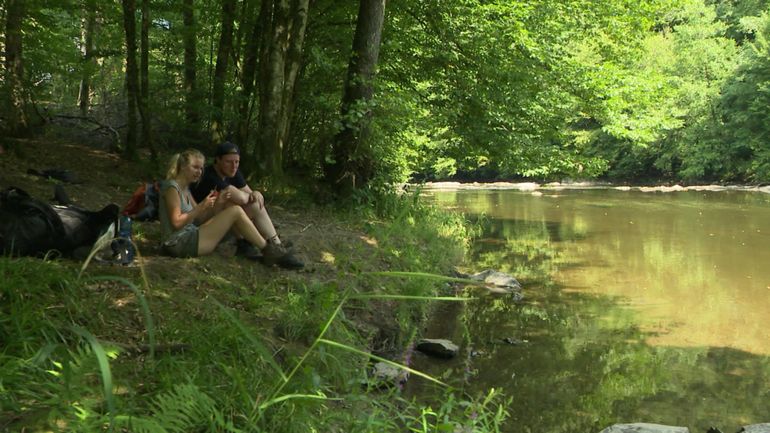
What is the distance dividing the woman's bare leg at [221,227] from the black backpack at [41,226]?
73cm

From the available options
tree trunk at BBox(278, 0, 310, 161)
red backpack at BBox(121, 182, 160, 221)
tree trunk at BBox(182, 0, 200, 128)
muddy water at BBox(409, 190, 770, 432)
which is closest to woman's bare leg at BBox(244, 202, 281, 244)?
red backpack at BBox(121, 182, 160, 221)

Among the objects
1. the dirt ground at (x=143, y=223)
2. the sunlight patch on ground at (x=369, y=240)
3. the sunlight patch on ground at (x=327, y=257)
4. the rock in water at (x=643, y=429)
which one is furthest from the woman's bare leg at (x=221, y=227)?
the rock in water at (x=643, y=429)

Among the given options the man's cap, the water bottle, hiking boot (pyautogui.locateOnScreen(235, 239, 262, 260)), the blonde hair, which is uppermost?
the man's cap

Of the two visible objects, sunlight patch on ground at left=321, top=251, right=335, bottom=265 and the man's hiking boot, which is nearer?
the man's hiking boot

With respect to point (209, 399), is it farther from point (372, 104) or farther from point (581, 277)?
point (581, 277)

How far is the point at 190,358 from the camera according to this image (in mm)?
2961

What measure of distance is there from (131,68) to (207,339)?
7.08 m

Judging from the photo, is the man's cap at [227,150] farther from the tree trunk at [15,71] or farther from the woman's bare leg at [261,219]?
the tree trunk at [15,71]

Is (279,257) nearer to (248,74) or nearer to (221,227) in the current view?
(221,227)

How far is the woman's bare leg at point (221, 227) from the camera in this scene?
15.9 ft

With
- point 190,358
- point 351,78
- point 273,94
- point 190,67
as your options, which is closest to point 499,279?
point 351,78

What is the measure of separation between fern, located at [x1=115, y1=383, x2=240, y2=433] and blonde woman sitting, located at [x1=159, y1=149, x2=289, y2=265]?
8.02ft

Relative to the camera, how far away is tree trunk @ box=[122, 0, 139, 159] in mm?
8711

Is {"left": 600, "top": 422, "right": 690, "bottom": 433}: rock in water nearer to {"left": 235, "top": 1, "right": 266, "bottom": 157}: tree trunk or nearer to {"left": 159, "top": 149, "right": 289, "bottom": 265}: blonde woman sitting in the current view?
{"left": 159, "top": 149, "right": 289, "bottom": 265}: blonde woman sitting
